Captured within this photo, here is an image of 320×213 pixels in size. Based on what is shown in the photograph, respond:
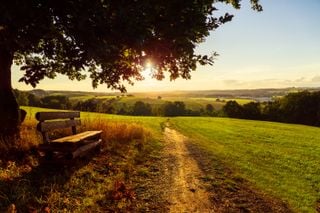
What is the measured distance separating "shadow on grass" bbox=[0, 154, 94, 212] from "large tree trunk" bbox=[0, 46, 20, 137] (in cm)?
276

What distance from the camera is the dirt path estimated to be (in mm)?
8500

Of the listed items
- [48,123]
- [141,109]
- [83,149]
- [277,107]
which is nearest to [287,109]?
[277,107]

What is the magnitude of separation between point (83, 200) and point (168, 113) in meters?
104

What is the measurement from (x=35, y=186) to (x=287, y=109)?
7727cm

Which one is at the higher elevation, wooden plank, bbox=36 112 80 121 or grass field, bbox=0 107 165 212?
wooden plank, bbox=36 112 80 121

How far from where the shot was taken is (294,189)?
11.3 metres

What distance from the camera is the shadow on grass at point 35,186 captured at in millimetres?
6975

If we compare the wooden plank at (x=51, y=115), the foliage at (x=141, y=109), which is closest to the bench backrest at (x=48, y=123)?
the wooden plank at (x=51, y=115)

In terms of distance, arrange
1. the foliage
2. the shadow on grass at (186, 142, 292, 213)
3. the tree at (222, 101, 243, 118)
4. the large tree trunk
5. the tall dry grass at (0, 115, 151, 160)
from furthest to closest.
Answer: the foliage, the tree at (222, 101, 243, 118), the large tree trunk, the tall dry grass at (0, 115, 151, 160), the shadow on grass at (186, 142, 292, 213)

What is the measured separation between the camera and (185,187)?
32.9 ft

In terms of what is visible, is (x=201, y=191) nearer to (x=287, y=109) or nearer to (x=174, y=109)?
(x=287, y=109)

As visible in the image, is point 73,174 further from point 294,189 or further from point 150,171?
point 294,189

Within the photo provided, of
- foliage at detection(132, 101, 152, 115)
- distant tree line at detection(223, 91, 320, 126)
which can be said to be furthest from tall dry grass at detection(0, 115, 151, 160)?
foliage at detection(132, 101, 152, 115)

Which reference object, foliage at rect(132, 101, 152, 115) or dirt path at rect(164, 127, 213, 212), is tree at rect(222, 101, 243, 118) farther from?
dirt path at rect(164, 127, 213, 212)
